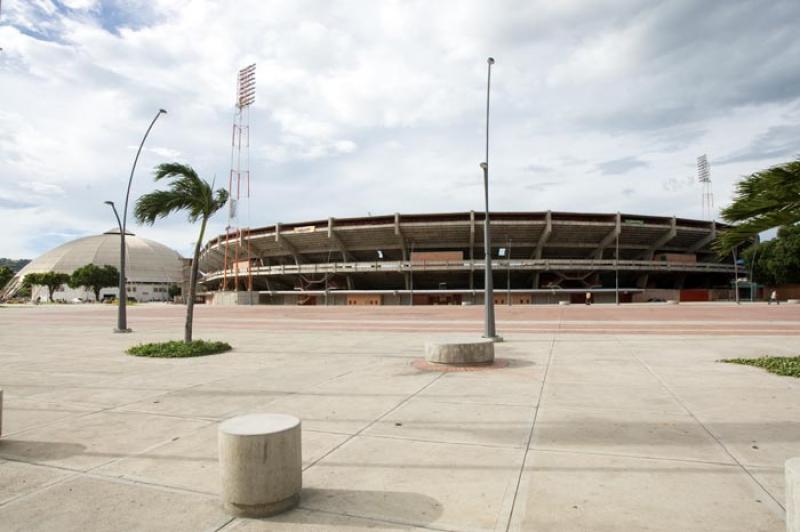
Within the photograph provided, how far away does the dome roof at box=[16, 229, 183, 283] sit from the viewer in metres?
146

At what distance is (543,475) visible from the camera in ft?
13.6

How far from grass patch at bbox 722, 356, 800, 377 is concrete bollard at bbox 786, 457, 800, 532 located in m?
8.00

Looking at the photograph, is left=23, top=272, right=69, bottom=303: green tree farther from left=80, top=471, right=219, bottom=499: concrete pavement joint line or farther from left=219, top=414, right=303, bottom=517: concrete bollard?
left=219, top=414, right=303, bottom=517: concrete bollard

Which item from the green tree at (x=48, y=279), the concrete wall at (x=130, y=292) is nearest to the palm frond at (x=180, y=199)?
the green tree at (x=48, y=279)

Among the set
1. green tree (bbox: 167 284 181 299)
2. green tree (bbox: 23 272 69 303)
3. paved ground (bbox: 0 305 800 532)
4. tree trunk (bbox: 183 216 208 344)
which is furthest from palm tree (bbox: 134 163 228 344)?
green tree (bbox: 167 284 181 299)

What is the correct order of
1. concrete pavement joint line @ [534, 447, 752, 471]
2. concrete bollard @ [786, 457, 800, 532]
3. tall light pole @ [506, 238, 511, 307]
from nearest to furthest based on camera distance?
concrete bollard @ [786, 457, 800, 532] < concrete pavement joint line @ [534, 447, 752, 471] < tall light pole @ [506, 238, 511, 307]

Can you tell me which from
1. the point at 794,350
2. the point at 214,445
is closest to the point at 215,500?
the point at 214,445

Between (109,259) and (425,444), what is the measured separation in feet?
551

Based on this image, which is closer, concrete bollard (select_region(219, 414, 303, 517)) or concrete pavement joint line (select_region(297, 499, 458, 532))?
concrete pavement joint line (select_region(297, 499, 458, 532))

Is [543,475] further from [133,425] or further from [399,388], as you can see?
[133,425]

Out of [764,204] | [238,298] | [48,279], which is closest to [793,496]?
[764,204]

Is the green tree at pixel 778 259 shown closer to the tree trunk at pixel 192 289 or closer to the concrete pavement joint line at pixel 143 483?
the tree trunk at pixel 192 289

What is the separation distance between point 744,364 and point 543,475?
8.41 meters

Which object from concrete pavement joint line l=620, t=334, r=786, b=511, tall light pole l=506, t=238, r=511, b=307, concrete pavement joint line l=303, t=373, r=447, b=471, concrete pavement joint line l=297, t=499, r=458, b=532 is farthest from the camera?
tall light pole l=506, t=238, r=511, b=307
